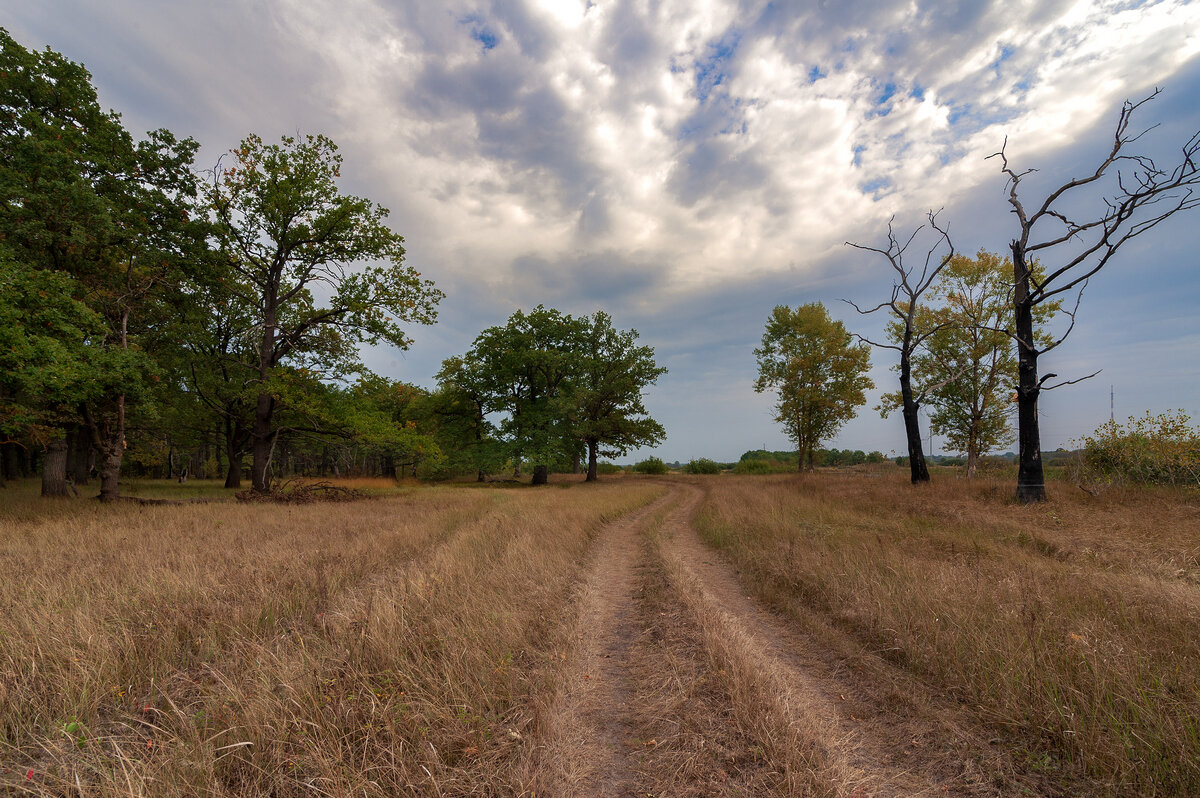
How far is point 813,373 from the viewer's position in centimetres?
3178

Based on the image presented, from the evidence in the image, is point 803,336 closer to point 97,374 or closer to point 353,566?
point 353,566

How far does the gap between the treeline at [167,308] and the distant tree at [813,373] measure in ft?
44.6

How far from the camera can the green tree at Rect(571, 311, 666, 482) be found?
3158 cm

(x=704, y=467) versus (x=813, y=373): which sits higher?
(x=813, y=373)

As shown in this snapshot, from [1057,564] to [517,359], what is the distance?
95.6ft

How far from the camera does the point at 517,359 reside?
31406mm

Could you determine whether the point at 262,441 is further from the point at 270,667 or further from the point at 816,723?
the point at 816,723

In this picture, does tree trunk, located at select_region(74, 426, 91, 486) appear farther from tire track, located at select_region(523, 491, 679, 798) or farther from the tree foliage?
tire track, located at select_region(523, 491, 679, 798)

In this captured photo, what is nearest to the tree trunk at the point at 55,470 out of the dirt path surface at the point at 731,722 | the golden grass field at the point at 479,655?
the golden grass field at the point at 479,655

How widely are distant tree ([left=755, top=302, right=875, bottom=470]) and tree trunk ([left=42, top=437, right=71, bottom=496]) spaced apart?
39.8 m

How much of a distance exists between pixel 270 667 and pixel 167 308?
21.7 meters

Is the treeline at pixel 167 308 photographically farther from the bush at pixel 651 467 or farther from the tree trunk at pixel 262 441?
the bush at pixel 651 467

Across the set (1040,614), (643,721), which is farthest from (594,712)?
(1040,614)

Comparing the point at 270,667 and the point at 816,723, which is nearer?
the point at 816,723
